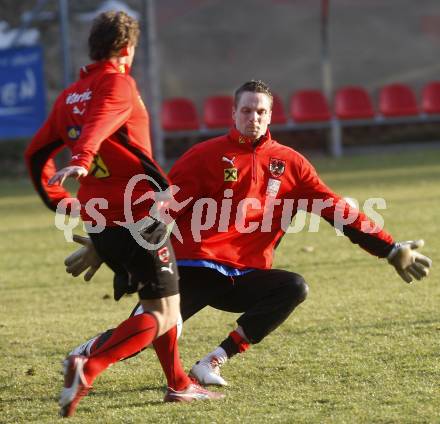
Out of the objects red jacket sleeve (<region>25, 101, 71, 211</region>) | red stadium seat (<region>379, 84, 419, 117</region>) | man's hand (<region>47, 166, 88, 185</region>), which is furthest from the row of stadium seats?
man's hand (<region>47, 166, 88, 185</region>)

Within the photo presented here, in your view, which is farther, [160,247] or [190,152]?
[190,152]

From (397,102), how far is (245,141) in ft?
58.2

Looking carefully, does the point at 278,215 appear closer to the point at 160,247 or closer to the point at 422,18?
the point at 160,247

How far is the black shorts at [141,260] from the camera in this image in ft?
15.4

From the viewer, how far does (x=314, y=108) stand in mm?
A: 22109

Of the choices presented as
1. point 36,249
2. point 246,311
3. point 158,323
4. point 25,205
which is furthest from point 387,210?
point 158,323

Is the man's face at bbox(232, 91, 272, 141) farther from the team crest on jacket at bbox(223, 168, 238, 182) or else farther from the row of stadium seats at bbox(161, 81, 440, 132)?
the row of stadium seats at bbox(161, 81, 440, 132)

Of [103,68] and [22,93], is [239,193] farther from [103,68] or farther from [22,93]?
[22,93]

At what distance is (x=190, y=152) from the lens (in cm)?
561

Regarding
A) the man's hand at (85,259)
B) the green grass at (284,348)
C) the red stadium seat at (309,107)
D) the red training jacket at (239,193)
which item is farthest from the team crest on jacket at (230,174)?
the red stadium seat at (309,107)

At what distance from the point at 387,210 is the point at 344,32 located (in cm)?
2006

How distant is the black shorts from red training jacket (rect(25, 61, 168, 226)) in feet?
0.26

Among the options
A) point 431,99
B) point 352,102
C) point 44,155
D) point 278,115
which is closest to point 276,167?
point 44,155

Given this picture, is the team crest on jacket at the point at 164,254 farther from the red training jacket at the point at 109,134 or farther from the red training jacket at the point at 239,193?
the red training jacket at the point at 239,193
